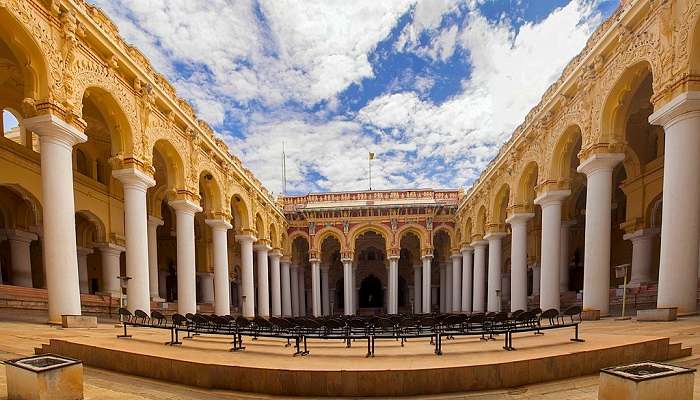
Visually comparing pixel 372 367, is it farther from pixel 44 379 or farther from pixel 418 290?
pixel 418 290

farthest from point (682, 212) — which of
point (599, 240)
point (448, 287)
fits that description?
point (448, 287)

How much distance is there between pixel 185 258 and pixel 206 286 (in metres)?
9.78

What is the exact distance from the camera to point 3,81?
39.8ft

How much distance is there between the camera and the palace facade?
809 cm

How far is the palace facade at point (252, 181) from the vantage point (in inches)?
318

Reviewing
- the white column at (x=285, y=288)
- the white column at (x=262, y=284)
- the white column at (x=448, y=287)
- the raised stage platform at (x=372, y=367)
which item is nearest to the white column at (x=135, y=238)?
the raised stage platform at (x=372, y=367)

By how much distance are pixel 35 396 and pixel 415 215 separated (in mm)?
26470

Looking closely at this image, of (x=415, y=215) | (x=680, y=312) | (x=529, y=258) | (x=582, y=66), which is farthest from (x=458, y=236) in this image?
(x=680, y=312)

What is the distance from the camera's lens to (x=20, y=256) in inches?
602

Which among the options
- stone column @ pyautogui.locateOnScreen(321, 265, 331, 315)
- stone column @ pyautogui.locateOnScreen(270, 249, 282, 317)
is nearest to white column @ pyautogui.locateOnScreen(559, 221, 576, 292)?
stone column @ pyautogui.locateOnScreen(270, 249, 282, 317)

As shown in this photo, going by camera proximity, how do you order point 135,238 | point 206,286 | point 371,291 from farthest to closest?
point 371,291 → point 206,286 → point 135,238

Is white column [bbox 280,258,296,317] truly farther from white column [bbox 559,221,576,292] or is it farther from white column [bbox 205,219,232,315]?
white column [bbox 559,221,576,292]

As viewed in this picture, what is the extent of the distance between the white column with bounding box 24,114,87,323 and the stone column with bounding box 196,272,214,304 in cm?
1485

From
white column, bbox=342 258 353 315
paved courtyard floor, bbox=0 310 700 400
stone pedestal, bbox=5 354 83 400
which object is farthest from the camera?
white column, bbox=342 258 353 315
